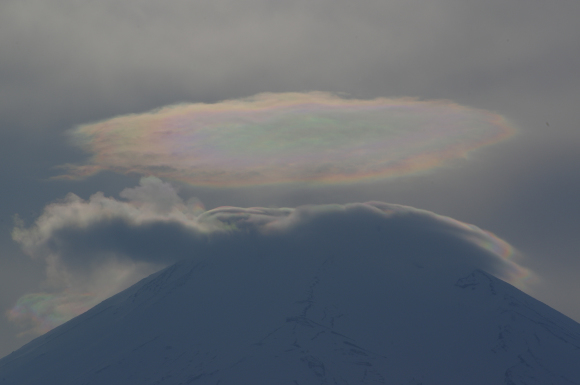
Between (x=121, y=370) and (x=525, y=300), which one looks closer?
(x=121, y=370)

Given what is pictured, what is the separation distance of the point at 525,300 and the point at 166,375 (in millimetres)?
117164

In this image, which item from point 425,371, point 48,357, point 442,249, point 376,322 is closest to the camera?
point 425,371

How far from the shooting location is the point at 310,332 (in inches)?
5802

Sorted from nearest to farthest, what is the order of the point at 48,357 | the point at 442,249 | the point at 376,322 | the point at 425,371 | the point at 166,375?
the point at 425,371
the point at 166,375
the point at 376,322
the point at 48,357
the point at 442,249

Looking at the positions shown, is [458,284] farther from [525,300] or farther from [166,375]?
[166,375]

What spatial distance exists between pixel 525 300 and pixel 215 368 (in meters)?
104

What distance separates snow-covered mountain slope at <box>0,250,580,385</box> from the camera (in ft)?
433

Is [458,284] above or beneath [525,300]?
above

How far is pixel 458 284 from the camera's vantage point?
544ft

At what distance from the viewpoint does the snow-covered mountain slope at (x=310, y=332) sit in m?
132

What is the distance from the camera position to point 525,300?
16600 centimetres

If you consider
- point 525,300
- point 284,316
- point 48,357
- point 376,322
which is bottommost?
point 525,300

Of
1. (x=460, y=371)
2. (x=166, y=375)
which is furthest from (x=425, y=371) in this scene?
(x=166, y=375)

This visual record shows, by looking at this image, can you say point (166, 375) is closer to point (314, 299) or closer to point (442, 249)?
point (314, 299)
